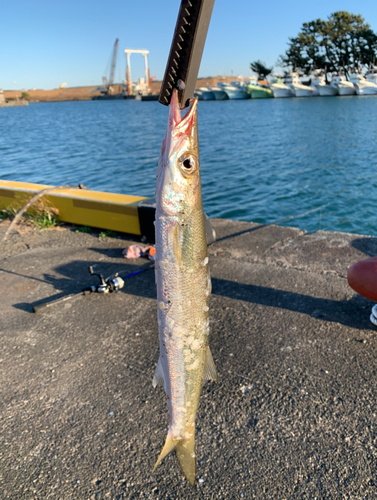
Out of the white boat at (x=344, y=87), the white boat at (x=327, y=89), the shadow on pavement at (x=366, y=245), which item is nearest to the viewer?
the shadow on pavement at (x=366, y=245)

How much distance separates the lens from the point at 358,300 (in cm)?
523

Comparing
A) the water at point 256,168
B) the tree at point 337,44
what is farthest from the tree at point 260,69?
the water at point 256,168

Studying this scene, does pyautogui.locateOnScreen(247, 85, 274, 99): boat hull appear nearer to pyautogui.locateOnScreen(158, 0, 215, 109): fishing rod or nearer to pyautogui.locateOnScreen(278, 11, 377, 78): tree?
pyautogui.locateOnScreen(278, 11, 377, 78): tree

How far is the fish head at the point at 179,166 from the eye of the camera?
1.93m

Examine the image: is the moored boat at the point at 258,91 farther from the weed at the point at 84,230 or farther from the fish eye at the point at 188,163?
the fish eye at the point at 188,163

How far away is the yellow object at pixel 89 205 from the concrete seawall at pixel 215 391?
5.74ft

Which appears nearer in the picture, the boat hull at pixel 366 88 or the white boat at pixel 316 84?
the boat hull at pixel 366 88

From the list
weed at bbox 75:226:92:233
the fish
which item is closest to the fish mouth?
the fish

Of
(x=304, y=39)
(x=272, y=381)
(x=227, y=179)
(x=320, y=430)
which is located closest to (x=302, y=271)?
(x=272, y=381)

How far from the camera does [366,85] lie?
90875 millimetres

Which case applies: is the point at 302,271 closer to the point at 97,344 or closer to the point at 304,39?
the point at 97,344

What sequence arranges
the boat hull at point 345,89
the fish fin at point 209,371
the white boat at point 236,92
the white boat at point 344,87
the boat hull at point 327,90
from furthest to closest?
the white boat at point 236,92 → the boat hull at point 327,90 → the boat hull at point 345,89 → the white boat at point 344,87 → the fish fin at point 209,371

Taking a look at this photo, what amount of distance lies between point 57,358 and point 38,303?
4.81ft

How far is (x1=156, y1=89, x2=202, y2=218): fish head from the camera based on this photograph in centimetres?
193
